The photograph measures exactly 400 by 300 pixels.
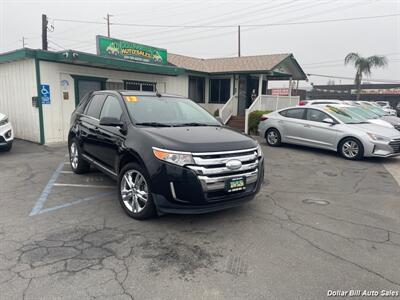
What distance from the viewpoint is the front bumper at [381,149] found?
27.5ft

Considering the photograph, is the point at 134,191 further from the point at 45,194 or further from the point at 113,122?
the point at 45,194

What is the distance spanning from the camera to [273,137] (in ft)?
36.2

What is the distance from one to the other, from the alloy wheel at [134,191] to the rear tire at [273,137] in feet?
25.2

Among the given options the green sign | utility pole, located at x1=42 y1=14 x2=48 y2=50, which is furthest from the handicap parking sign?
utility pole, located at x1=42 y1=14 x2=48 y2=50

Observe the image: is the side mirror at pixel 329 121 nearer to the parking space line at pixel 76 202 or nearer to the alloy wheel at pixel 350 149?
the alloy wheel at pixel 350 149

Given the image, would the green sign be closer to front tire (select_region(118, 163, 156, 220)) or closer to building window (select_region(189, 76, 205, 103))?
building window (select_region(189, 76, 205, 103))

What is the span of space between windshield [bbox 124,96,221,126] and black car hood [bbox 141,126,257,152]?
0.30 m

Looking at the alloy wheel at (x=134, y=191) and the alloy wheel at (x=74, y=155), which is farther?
the alloy wheel at (x=74, y=155)

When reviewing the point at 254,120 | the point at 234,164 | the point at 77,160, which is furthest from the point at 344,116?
the point at 77,160

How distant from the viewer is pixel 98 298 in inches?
98.5

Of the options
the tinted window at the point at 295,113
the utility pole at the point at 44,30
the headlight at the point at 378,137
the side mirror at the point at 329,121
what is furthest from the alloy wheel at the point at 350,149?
the utility pole at the point at 44,30

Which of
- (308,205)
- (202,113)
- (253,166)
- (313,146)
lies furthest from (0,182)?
(313,146)

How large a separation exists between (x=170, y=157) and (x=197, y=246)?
1.06 m

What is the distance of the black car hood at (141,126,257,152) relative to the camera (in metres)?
3.65
